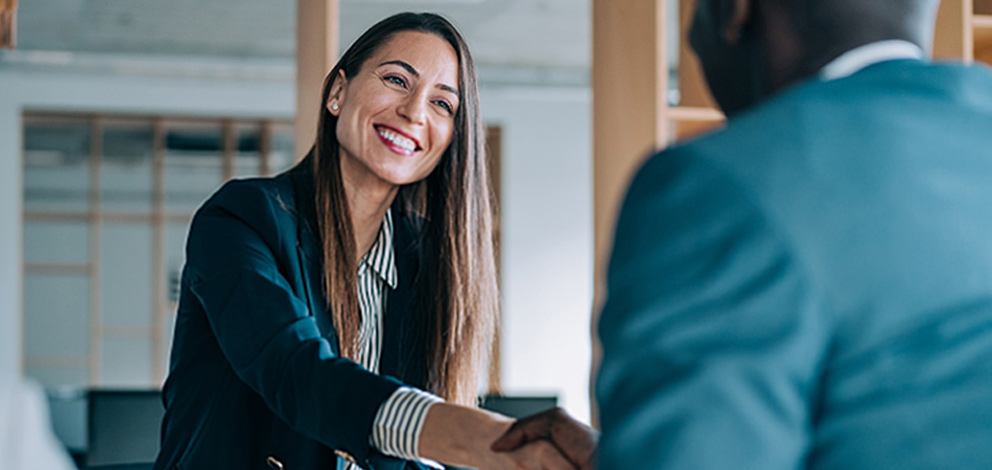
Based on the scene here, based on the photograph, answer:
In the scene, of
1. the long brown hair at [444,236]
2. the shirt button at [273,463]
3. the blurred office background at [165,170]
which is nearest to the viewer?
the shirt button at [273,463]

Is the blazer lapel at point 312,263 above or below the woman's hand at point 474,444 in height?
above

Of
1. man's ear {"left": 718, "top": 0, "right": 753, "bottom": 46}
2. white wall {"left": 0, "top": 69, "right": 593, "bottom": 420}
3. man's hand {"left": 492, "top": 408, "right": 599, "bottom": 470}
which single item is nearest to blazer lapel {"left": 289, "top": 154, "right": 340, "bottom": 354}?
man's hand {"left": 492, "top": 408, "right": 599, "bottom": 470}

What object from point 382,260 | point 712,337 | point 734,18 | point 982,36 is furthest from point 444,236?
point 982,36

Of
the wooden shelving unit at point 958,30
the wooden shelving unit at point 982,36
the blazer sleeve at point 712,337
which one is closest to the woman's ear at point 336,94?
the blazer sleeve at point 712,337

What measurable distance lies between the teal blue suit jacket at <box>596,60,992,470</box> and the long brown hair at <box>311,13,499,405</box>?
89cm

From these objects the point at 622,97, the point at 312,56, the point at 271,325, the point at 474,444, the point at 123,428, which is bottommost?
the point at 123,428

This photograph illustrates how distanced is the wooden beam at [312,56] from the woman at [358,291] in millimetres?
1794

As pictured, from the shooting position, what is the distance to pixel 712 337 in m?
0.52

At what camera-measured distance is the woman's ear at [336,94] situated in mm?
1507

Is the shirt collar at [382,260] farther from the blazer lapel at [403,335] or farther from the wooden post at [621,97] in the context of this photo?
the wooden post at [621,97]

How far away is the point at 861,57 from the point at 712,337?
223 mm

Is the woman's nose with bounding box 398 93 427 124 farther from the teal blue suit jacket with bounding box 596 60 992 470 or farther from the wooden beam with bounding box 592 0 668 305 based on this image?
the wooden beam with bounding box 592 0 668 305

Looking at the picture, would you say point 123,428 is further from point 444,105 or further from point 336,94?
point 444,105

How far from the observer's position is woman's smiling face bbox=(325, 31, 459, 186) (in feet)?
4.73
